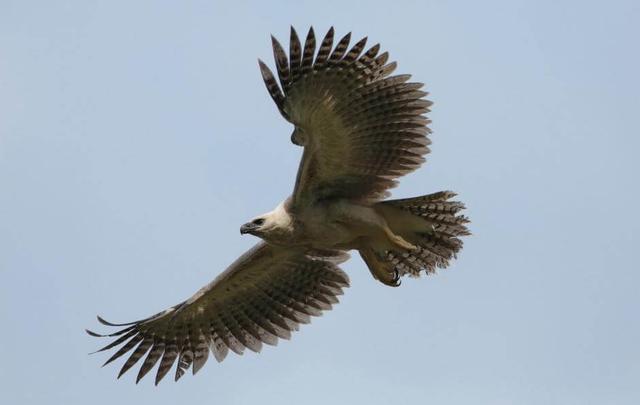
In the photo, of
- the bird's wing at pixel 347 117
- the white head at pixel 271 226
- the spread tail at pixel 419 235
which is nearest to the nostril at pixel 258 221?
the white head at pixel 271 226

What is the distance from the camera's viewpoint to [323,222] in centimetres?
1518

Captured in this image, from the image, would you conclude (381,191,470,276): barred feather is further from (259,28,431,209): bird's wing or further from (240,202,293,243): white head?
(240,202,293,243): white head

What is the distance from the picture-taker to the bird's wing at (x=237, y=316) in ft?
54.2

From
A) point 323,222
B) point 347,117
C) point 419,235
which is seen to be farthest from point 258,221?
point 419,235

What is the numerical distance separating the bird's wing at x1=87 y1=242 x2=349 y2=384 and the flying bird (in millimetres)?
12

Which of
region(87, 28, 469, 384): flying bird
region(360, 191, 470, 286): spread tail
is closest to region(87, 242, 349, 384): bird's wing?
region(87, 28, 469, 384): flying bird

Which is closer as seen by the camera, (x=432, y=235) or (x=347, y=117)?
(x=347, y=117)

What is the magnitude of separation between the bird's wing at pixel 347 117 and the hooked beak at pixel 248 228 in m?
0.50

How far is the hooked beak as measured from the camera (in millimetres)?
14992

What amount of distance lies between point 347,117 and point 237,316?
3.21 metres

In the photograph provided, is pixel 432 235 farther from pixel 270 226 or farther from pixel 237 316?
pixel 237 316

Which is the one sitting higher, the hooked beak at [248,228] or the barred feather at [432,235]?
the hooked beak at [248,228]

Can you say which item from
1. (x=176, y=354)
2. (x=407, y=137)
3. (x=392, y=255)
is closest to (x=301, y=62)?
(x=407, y=137)

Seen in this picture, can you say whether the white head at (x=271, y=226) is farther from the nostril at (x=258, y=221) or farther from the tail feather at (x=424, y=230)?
the tail feather at (x=424, y=230)
